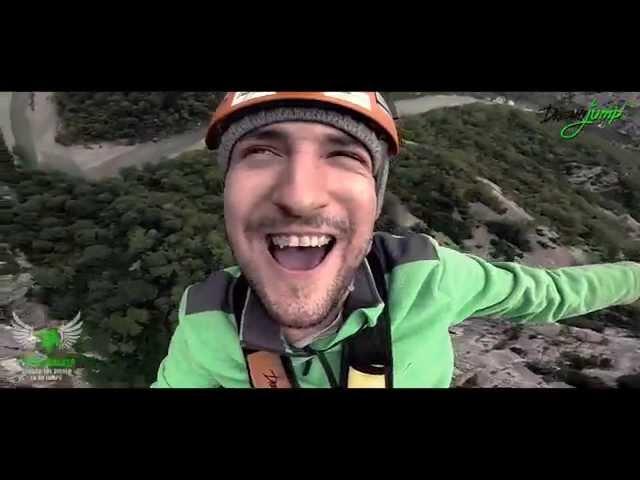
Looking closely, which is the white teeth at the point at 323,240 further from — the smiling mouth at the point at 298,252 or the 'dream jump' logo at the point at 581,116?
the 'dream jump' logo at the point at 581,116

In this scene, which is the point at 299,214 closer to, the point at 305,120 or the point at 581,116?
the point at 305,120

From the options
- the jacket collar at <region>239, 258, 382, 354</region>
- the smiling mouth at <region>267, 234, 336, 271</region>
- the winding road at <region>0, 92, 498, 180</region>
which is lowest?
the jacket collar at <region>239, 258, 382, 354</region>

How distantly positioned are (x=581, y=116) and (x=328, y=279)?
933 mm

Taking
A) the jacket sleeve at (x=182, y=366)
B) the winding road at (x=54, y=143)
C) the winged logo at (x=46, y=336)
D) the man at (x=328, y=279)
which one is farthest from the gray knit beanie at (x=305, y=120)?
the winged logo at (x=46, y=336)

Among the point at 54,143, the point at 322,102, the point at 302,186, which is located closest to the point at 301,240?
the point at 302,186

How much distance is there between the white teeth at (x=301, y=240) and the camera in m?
1.57

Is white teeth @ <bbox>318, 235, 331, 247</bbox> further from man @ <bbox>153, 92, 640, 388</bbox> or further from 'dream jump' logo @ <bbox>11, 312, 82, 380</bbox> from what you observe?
'dream jump' logo @ <bbox>11, 312, 82, 380</bbox>

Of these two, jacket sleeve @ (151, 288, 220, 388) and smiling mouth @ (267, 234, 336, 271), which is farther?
jacket sleeve @ (151, 288, 220, 388)

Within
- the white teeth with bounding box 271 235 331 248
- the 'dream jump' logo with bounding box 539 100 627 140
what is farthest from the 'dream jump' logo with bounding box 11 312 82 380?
the 'dream jump' logo with bounding box 539 100 627 140

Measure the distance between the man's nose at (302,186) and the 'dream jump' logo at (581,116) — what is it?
752 millimetres

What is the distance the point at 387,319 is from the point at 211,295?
0.54 meters

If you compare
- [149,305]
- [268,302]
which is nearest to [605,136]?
[268,302]

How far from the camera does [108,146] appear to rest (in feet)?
5.67

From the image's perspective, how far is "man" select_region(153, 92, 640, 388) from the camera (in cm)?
154
